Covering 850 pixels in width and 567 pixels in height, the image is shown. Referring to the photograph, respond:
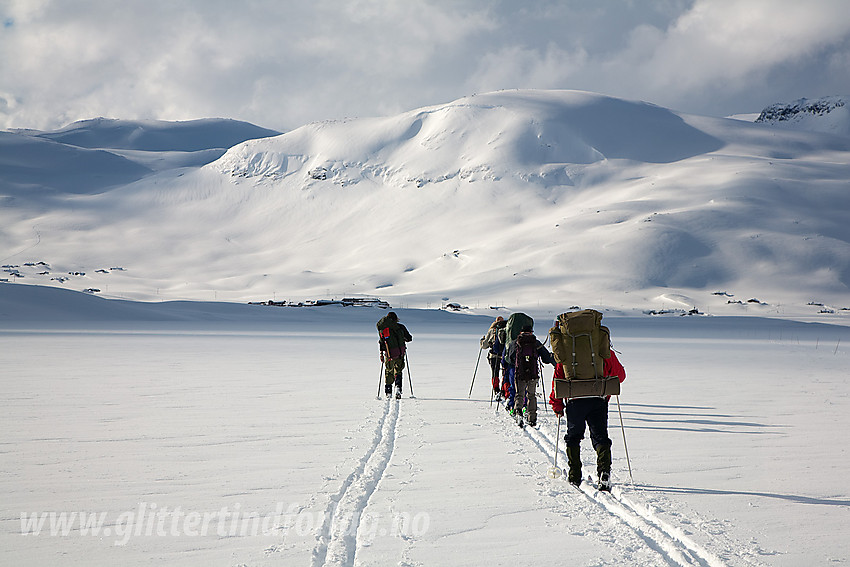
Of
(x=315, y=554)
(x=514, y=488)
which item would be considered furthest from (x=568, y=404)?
(x=315, y=554)

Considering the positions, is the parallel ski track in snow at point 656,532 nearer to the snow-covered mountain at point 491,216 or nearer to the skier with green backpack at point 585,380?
the skier with green backpack at point 585,380

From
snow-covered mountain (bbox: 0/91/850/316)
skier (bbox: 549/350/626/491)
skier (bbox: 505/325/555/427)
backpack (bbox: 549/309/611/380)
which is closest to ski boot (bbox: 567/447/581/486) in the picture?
skier (bbox: 549/350/626/491)

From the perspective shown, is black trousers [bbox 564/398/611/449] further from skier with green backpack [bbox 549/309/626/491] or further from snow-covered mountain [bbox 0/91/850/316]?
snow-covered mountain [bbox 0/91/850/316]

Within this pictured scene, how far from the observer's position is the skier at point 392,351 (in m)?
12.9

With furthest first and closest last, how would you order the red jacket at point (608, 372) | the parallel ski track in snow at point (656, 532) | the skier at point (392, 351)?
the skier at point (392, 351) → the red jacket at point (608, 372) → the parallel ski track in snow at point (656, 532)

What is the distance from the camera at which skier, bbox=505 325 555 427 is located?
10125mm

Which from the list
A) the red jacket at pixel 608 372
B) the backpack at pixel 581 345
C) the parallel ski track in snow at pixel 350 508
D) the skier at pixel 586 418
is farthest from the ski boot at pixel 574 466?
the parallel ski track in snow at pixel 350 508

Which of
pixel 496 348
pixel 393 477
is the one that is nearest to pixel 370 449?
pixel 393 477

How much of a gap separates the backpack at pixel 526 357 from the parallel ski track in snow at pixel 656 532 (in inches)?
130

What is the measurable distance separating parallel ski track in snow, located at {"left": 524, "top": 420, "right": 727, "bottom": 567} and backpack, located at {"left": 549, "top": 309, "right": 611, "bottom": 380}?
3.56 feet

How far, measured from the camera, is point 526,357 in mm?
10328

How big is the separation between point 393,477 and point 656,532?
8.63 ft

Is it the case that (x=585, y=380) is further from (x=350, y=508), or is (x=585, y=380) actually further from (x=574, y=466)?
(x=350, y=508)

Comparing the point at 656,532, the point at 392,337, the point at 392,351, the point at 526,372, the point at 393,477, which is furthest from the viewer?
the point at 392,337
